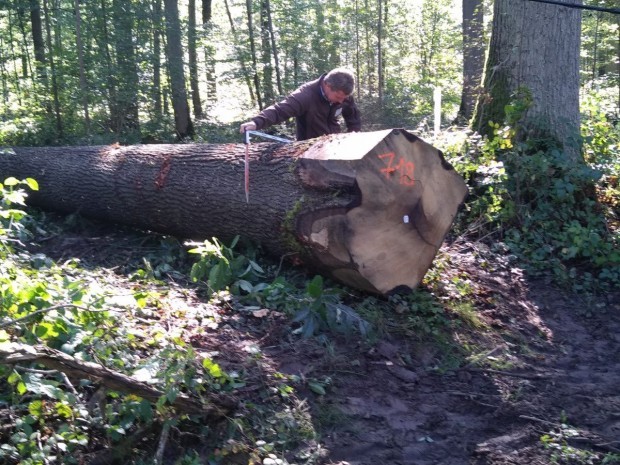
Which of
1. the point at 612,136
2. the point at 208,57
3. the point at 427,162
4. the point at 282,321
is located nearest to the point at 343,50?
the point at 208,57

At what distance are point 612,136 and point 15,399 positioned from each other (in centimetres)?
662

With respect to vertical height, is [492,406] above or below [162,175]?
below

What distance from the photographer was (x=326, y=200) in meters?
4.83

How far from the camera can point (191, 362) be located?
11.2 ft

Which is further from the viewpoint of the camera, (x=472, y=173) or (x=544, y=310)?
(x=472, y=173)

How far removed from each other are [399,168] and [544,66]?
2.99 metres

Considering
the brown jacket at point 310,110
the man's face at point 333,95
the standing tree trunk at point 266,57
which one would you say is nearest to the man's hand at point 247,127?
the brown jacket at point 310,110

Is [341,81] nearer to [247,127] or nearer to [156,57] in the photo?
[247,127]

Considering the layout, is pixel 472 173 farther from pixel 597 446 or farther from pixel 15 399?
pixel 15 399

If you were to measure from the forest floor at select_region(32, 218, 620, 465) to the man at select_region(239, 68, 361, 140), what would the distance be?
188 cm

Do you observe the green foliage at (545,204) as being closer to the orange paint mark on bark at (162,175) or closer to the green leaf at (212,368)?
the orange paint mark on bark at (162,175)

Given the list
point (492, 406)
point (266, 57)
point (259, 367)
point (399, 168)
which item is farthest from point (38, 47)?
point (492, 406)

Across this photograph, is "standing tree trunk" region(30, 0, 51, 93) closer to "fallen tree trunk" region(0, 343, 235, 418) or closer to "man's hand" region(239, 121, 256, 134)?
"man's hand" region(239, 121, 256, 134)

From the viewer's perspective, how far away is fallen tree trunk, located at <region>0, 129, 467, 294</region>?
15.7 ft
